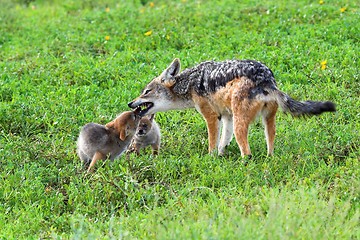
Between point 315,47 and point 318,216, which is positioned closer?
point 318,216

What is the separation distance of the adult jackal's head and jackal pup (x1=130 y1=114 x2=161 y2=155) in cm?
18

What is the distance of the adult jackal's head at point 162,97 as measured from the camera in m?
9.66

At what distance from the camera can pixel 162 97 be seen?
9758 millimetres

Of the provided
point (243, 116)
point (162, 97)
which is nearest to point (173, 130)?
point (162, 97)

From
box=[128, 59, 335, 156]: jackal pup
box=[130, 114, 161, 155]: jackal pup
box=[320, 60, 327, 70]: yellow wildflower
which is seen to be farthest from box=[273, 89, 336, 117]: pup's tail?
box=[320, 60, 327, 70]: yellow wildflower

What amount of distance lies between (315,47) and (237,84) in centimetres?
390

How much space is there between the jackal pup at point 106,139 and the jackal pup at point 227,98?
2.03ft

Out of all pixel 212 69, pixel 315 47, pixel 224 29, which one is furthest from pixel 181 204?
pixel 224 29

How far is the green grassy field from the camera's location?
266 inches

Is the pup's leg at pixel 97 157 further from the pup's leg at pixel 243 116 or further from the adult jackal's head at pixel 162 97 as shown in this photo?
the pup's leg at pixel 243 116

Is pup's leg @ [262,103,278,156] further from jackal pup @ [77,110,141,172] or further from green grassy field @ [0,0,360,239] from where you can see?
jackal pup @ [77,110,141,172]

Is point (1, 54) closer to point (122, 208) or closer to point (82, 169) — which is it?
point (82, 169)

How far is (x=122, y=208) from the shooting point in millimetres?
7633

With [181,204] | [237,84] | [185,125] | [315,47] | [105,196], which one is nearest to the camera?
[181,204]
